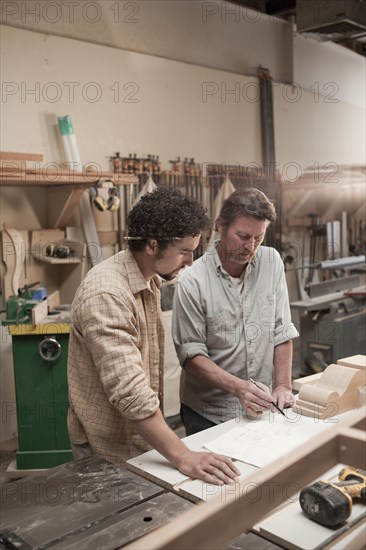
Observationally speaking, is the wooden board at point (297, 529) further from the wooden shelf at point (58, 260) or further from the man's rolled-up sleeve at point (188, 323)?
the wooden shelf at point (58, 260)

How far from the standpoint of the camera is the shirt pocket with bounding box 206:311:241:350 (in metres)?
2.07

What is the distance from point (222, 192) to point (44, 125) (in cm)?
142

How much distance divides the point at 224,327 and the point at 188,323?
137 mm

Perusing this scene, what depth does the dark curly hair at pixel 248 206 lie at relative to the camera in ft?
6.53

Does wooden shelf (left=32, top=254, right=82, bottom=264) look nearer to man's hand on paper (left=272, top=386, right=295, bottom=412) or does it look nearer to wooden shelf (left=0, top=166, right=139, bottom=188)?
wooden shelf (left=0, top=166, right=139, bottom=188)

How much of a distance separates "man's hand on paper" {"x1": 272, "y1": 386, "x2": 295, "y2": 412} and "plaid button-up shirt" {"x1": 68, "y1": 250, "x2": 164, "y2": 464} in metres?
0.44

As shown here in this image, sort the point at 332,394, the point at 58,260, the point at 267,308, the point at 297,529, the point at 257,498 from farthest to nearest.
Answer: the point at 58,260, the point at 267,308, the point at 332,394, the point at 297,529, the point at 257,498

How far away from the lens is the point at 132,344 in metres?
1.52

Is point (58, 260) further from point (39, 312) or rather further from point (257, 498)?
point (257, 498)

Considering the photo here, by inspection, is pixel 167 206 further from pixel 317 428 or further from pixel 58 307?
pixel 58 307

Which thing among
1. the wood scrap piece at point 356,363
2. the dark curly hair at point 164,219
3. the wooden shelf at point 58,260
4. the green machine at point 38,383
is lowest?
the green machine at point 38,383

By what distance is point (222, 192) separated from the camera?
4.20 metres

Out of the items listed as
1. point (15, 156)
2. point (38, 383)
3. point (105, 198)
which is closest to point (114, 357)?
point (38, 383)

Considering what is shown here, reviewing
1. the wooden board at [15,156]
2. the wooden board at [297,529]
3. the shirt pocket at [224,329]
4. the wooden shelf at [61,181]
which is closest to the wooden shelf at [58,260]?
the wooden shelf at [61,181]
